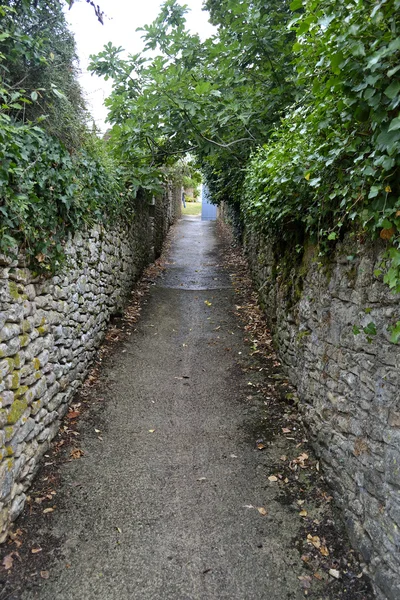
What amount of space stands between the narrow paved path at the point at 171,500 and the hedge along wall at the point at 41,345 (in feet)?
1.38

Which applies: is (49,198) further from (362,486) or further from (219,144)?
(219,144)

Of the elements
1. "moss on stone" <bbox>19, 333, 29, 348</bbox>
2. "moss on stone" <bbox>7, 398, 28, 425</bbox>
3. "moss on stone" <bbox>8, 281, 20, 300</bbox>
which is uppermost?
"moss on stone" <bbox>8, 281, 20, 300</bbox>

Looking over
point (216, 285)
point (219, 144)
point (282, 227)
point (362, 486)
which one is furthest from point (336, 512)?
point (216, 285)

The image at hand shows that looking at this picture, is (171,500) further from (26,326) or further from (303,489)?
(26,326)

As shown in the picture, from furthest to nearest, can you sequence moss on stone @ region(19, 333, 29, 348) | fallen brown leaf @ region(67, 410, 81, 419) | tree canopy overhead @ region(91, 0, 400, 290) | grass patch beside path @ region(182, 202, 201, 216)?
Answer: grass patch beside path @ region(182, 202, 201, 216), fallen brown leaf @ region(67, 410, 81, 419), moss on stone @ region(19, 333, 29, 348), tree canopy overhead @ region(91, 0, 400, 290)

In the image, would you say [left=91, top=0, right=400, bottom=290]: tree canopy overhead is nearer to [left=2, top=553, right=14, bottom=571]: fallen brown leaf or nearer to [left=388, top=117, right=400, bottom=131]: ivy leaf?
[left=388, top=117, right=400, bottom=131]: ivy leaf

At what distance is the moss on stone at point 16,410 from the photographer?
10.0 ft

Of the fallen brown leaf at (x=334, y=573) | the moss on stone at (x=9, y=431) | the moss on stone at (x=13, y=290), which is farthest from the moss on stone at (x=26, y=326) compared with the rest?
the fallen brown leaf at (x=334, y=573)

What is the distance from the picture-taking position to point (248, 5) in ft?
20.0

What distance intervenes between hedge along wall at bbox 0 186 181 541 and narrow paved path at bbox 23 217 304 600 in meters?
0.42

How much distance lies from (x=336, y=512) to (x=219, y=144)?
642cm

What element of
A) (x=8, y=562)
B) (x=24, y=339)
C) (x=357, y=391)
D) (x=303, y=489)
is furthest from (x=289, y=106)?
(x=8, y=562)

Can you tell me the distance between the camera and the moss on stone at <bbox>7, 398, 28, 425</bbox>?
305cm

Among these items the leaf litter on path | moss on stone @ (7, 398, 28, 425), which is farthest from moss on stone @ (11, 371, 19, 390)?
the leaf litter on path
